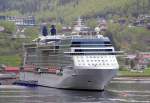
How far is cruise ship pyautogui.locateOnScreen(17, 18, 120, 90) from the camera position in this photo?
404 ft

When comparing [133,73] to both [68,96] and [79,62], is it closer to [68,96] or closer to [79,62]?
[79,62]

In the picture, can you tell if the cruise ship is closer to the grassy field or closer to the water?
the water

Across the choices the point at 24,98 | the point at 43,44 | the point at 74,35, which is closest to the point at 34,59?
the point at 43,44

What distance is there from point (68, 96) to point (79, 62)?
37.3 feet

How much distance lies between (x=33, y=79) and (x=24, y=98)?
3084 cm

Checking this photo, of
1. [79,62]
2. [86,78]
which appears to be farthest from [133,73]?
[86,78]

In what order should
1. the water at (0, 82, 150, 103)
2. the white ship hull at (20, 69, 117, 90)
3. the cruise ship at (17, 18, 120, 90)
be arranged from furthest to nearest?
the cruise ship at (17, 18, 120, 90), the white ship hull at (20, 69, 117, 90), the water at (0, 82, 150, 103)

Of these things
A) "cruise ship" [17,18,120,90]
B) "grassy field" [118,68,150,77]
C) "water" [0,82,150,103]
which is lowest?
"grassy field" [118,68,150,77]

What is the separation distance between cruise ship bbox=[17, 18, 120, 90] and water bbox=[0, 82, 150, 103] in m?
1.99

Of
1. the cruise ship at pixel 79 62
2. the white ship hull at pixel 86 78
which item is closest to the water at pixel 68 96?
the white ship hull at pixel 86 78

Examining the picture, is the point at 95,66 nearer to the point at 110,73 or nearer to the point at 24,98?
the point at 110,73

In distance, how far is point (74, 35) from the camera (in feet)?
431

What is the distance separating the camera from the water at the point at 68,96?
349ft

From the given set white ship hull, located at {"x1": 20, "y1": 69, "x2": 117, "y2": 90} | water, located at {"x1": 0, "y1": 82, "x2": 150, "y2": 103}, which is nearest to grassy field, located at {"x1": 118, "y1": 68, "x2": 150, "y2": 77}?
water, located at {"x1": 0, "y1": 82, "x2": 150, "y2": 103}
